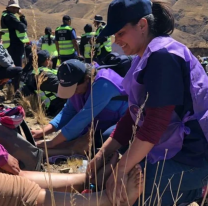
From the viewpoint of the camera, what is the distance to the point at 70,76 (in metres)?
3.27

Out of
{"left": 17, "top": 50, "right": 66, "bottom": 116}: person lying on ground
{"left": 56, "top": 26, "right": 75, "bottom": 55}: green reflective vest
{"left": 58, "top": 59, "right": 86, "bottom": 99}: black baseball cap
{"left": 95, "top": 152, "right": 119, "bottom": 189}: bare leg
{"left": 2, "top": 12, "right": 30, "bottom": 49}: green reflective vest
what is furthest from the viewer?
{"left": 56, "top": 26, "right": 75, "bottom": 55}: green reflective vest

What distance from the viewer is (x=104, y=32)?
2199mm

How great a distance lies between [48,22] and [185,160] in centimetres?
4257

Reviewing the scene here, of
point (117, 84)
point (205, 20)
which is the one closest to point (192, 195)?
point (117, 84)

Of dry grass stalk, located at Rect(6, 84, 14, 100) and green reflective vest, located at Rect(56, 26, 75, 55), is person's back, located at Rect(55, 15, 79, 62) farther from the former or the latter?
dry grass stalk, located at Rect(6, 84, 14, 100)

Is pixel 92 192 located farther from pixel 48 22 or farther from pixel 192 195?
pixel 48 22

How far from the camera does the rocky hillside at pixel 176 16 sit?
43162 mm

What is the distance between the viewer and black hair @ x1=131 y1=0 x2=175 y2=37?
2160mm

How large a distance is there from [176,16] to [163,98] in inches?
2353

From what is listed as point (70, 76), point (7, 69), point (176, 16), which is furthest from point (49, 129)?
point (176, 16)

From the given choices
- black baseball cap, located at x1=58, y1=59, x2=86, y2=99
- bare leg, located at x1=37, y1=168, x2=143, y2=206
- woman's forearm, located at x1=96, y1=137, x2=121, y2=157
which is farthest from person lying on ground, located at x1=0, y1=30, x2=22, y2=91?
bare leg, located at x1=37, y1=168, x2=143, y2=206

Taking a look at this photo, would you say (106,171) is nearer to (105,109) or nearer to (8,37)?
(105,109)

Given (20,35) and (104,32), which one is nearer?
(104,32)

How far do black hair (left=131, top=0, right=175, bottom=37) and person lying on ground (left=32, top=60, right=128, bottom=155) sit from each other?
1.19 metres
